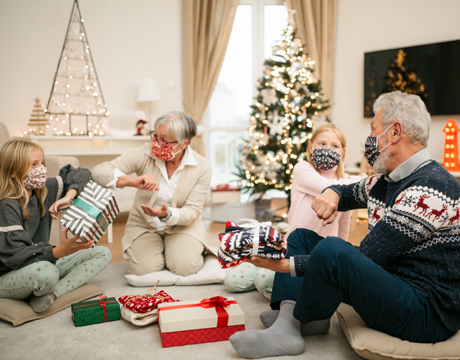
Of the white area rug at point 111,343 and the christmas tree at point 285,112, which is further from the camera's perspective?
the christmas tree at point 285,112

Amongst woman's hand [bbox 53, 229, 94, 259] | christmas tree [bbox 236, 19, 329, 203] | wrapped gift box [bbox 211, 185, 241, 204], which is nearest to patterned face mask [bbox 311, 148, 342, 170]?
woman's hand [bbox 53, 229, 94, 259]

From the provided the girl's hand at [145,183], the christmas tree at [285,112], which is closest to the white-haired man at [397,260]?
the girl's hand at [145,183]

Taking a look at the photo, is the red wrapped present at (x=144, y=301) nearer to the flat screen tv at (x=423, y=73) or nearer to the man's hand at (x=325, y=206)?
the man's hand at (x=325, y=206)

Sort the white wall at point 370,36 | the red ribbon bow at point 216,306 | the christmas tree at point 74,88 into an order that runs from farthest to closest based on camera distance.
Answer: the white wall at point 370,36 → the christmas tree at point 74,88 → the red ribbon bow at point 216,306

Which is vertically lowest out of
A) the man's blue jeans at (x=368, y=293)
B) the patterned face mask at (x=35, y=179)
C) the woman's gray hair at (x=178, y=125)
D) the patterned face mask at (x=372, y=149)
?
the man's blue jeans at (x=368, y=293)

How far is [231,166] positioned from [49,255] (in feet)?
13.7

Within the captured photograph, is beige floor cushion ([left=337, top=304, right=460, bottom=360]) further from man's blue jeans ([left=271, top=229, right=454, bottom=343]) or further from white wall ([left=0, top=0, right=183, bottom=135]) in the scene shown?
white wall ([left=0, top=0, right=183, bottom=135])

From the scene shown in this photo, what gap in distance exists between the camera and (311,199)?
7.64 feet

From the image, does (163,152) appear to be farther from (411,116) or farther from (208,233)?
(208,233)

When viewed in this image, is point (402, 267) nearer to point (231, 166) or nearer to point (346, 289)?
point (346, 289)

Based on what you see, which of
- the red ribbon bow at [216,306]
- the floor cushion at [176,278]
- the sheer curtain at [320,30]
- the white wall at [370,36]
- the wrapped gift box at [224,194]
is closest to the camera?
the red ribbon bow at [216,306]

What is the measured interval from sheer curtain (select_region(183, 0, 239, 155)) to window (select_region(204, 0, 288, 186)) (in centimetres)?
28

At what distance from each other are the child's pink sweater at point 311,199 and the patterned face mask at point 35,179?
1330 millimetres

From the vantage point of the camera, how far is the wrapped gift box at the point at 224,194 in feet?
15.0
